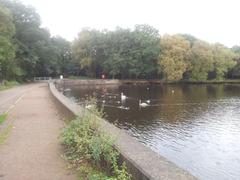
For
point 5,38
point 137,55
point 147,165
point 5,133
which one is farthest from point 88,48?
point 147,165

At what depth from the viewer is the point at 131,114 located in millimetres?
26125

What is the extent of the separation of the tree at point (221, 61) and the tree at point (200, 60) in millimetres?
3204

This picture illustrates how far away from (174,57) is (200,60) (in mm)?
7690

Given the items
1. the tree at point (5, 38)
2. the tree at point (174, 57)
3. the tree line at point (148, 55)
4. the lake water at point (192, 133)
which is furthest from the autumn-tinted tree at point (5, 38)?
the tree at point (174, 57)

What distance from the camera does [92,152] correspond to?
6.89m

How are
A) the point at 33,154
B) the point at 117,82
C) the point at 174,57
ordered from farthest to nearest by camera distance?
the point at 117,82, the point at 174,57, the point at 33,154

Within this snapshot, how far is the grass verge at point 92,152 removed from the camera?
6091 mm

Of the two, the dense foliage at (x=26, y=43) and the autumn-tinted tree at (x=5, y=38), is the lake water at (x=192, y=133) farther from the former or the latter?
the dense foliage at (x=26, y=43)

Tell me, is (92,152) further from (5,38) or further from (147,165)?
(5,38)

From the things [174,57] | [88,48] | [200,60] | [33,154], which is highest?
[88,48]

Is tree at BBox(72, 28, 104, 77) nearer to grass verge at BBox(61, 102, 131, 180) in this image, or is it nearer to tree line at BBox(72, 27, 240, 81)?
tree line at BBox(72, 27, 240, 81)

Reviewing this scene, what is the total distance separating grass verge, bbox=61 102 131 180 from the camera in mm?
6091

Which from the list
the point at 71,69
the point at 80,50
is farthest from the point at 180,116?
the point at 71,69

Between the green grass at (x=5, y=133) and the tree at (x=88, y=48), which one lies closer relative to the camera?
the green grass at (x=5, y=133)
